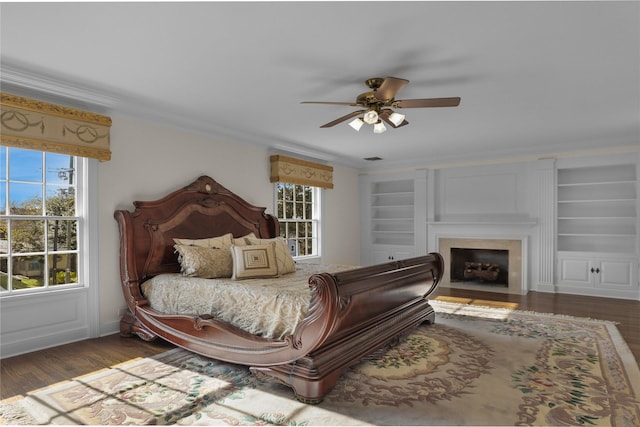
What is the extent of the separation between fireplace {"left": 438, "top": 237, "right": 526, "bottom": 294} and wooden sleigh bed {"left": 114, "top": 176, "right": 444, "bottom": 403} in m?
2.75

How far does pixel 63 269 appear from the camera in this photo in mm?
3637

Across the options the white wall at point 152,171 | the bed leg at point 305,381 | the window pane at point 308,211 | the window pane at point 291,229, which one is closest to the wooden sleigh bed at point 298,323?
the bed leg at point 305,381

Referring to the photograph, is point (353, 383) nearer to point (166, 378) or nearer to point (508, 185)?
point (166, 378)

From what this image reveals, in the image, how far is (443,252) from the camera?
7098 mm

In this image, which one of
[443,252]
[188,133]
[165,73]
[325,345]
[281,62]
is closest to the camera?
[325,345]

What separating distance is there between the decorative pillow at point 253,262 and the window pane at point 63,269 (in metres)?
1.50

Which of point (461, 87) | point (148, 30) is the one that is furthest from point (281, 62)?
point (461, 87)

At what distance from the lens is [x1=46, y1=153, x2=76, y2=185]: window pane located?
3578 millimetres

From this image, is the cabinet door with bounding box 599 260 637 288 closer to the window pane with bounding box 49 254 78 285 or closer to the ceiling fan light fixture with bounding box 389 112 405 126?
the ceiling fan light fixture with bounding box 389 112 405 126

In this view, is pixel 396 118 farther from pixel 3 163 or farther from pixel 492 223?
pixel 492 223

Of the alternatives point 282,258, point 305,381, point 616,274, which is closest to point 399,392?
point 305,381

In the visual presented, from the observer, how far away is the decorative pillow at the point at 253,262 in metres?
3.71

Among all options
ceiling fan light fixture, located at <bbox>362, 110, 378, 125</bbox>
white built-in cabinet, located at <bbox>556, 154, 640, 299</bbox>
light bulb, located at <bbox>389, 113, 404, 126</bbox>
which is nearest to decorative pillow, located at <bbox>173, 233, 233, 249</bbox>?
ceiling fan light fixture, located at <bbox>362, 110, 378, 125</bbox>

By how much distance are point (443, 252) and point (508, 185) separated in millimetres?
1606
